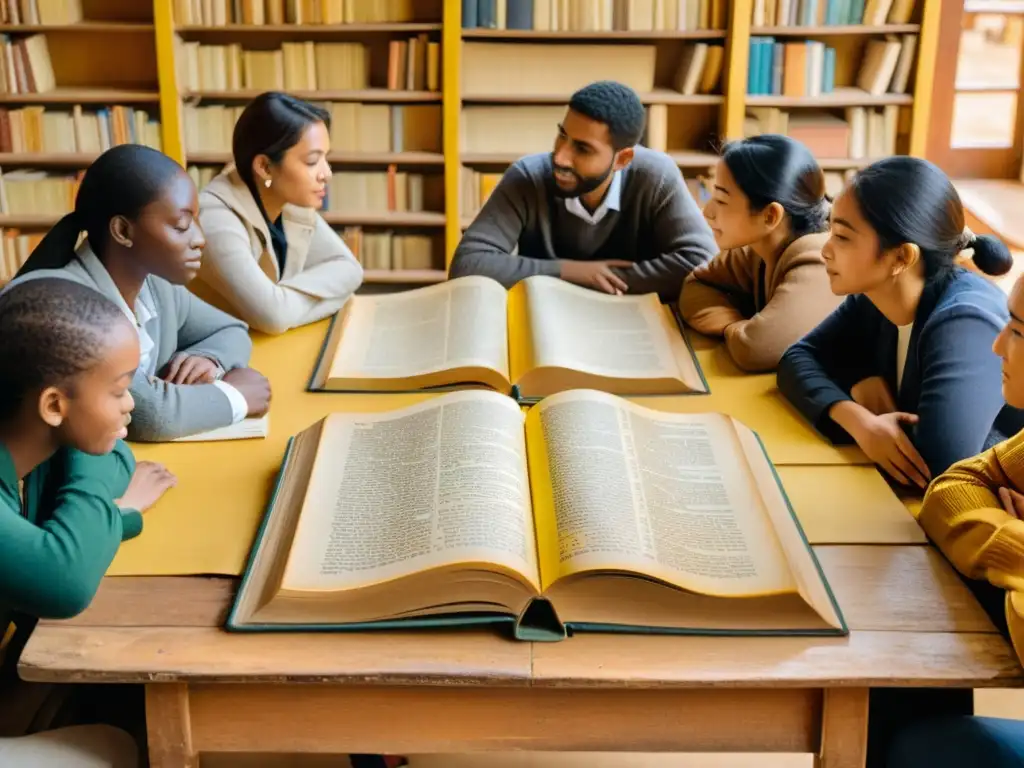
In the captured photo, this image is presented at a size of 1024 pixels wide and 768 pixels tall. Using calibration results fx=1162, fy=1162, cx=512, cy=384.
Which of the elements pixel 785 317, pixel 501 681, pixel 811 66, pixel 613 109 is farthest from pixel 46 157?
pixel 501 681

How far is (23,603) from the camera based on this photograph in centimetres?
115

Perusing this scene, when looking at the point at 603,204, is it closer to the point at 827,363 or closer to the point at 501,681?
the point at 827,363

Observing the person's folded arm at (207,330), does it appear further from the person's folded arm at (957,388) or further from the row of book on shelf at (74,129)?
the row of book on shelf at (74,129)

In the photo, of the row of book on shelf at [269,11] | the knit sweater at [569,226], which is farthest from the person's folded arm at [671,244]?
the row of book on shelf at [269,11]

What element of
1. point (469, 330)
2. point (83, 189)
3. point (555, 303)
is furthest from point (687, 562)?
point (83, 189)

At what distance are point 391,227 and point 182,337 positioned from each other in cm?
264

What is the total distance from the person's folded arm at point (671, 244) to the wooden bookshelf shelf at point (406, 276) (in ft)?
6.22

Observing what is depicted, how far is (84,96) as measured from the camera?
4.14 m

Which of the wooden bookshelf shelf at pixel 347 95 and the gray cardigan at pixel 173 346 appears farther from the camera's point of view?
the wooden bookshelf shelf at pixel 347 95

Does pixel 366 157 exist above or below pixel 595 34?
below

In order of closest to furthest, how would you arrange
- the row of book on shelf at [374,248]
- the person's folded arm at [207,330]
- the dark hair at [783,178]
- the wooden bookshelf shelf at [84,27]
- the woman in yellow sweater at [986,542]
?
the woman in yellow sweater at [986,542], the person's folded arm at [207,330], the dark hair at [783,178], the wooden bookshelf shelf at [84,27], the row of book on shelf at [374,248]

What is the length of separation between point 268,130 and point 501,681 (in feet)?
4.89

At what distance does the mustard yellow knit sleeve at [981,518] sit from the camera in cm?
120

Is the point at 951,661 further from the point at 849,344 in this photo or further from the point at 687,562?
the point at 849,344
